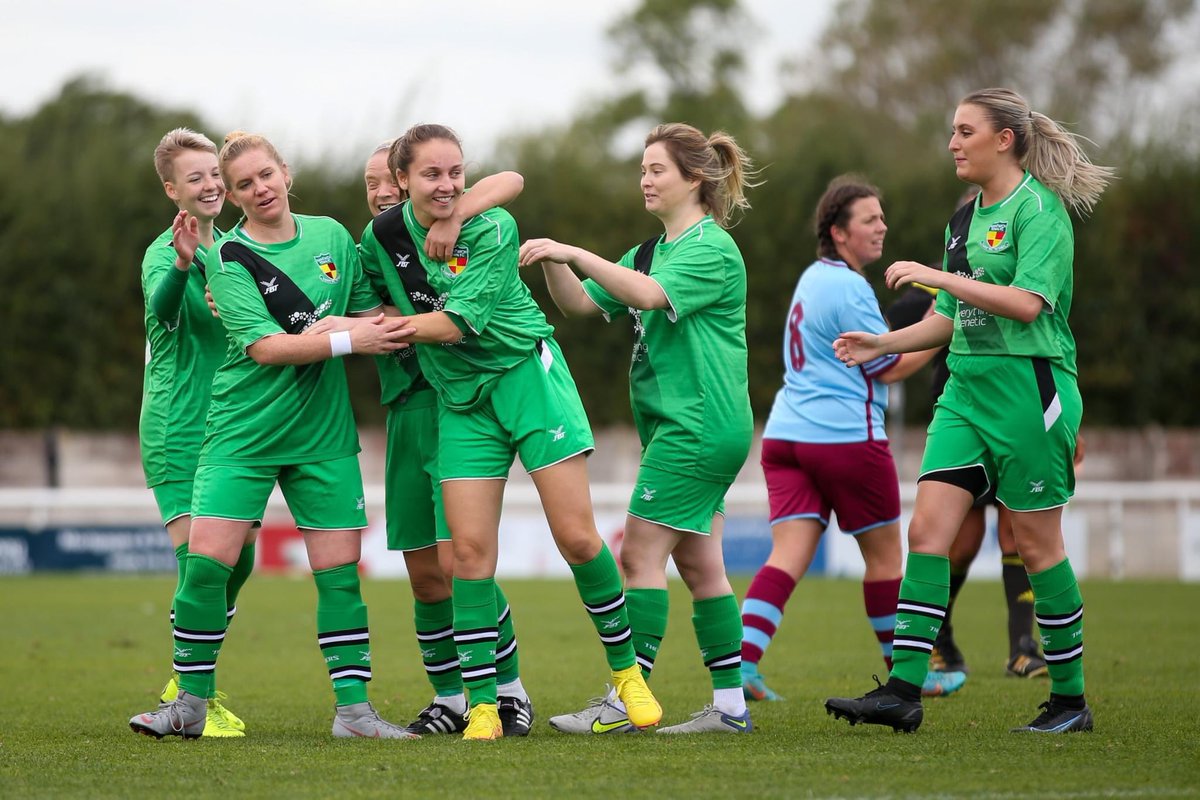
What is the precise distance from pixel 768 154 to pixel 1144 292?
240 inches

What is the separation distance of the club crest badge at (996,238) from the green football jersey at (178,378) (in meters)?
3.23

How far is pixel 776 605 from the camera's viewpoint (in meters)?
6.86

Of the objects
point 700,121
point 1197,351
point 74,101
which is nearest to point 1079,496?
point 1197,351

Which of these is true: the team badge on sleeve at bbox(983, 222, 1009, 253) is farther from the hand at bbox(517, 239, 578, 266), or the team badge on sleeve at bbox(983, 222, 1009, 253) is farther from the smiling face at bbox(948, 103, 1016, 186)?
the hand at bbox(517, 239, 578, 266)

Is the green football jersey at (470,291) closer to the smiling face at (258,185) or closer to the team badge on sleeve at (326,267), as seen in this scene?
the team badge on sleeve at (326,267)

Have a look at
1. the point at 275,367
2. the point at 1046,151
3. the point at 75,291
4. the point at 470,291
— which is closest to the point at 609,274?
the point at 470,291

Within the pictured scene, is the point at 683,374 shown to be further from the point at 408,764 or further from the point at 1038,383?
the point at 408,764

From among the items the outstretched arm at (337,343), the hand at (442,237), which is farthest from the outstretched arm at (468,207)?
the outstretched arm at (337,343)

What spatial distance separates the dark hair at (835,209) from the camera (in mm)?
7043

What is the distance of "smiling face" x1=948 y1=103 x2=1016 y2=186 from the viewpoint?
5617mm

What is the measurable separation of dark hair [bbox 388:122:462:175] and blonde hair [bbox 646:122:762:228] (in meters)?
0.86

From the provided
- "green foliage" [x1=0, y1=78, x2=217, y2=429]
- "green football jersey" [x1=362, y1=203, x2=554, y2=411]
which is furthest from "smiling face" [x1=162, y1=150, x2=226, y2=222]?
"green foliage" [x1=0, y1=78, x2=217, y2=429]

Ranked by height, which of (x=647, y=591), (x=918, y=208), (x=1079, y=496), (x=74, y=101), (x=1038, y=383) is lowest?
(x=1079, y=496)

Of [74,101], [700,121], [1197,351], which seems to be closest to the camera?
[1197,351]
